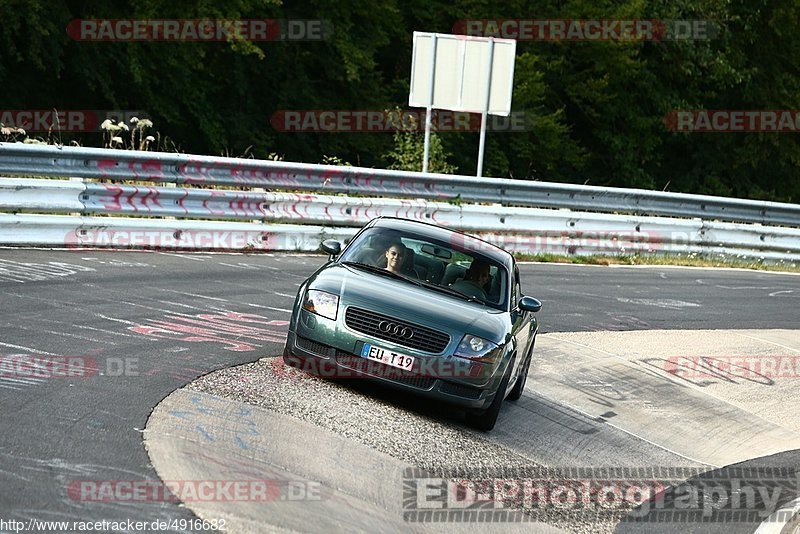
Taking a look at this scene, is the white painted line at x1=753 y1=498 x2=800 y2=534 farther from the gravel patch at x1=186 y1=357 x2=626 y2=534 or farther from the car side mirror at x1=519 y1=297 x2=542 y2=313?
the car side mirror at x1=519 y1=297 x2=542 y2=313

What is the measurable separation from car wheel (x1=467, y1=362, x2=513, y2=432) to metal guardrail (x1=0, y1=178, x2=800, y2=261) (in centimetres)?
717

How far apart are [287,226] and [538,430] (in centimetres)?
825

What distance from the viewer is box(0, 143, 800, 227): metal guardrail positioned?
15898mm

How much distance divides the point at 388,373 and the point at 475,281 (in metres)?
1.65

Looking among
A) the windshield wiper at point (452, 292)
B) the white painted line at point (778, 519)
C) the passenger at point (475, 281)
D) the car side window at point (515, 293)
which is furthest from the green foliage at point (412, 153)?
the white painted line at point (778, 519)

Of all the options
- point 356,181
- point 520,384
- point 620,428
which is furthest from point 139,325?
point 356,181

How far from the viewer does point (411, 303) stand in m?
9.82

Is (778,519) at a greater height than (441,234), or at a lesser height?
lesser

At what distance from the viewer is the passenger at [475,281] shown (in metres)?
10.7

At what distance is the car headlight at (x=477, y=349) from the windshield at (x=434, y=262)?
2.84ft

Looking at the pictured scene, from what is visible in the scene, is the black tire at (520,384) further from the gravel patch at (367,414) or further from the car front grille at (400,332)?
the car front grille at (400,332)

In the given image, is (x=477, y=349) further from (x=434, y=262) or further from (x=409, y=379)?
(x=434, y=262)

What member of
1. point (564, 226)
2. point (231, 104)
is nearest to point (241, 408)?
point (564, 226)

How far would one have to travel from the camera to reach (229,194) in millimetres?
17328
